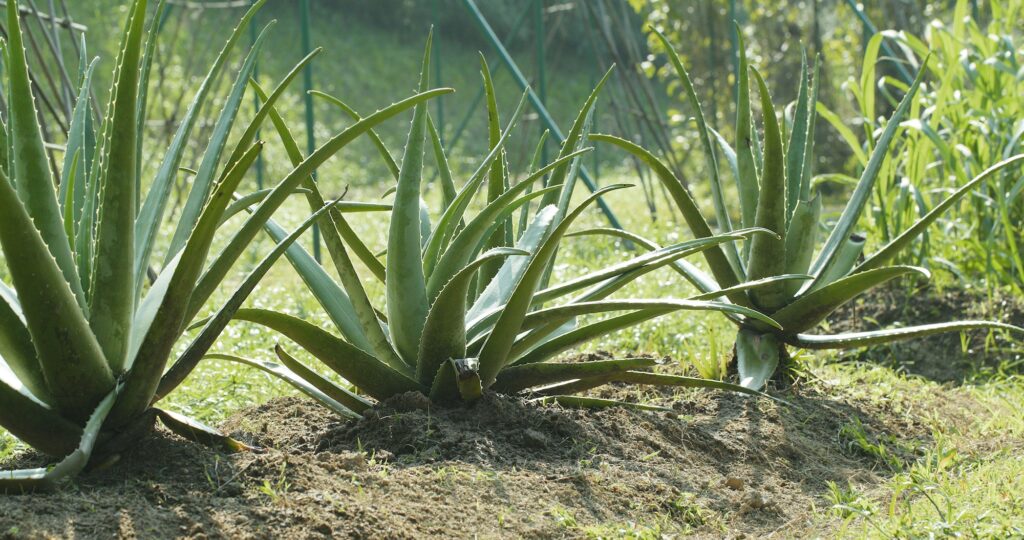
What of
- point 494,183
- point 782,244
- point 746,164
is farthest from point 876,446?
point 494,183

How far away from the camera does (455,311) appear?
2.02 m

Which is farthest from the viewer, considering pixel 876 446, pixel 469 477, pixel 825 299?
pixel 825 299

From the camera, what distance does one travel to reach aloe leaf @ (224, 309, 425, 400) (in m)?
2.05

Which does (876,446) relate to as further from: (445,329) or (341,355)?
(341,355)

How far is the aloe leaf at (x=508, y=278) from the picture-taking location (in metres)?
2.25

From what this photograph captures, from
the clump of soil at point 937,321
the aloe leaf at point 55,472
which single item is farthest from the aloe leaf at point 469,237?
the clump of soil at point 937,321

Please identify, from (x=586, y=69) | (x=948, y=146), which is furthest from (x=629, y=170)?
(x=948, y=146)

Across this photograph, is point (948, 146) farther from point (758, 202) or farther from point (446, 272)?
point (446, 272)

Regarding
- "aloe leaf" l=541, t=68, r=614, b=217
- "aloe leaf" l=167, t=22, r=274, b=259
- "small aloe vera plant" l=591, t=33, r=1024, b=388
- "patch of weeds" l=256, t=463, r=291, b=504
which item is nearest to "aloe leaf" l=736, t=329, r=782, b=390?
"small aloe vera plant" l=591, t=33, r=1024, b=388

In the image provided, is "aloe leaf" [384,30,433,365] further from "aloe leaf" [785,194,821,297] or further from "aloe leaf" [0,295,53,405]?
"aloe leaf" [785,194,821,297]

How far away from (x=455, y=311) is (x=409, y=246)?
0.17m

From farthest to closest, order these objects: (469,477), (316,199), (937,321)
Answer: (937,321) → (316,199) → (469,477)

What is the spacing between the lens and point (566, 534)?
176cm

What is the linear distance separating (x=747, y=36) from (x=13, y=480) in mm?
8351
